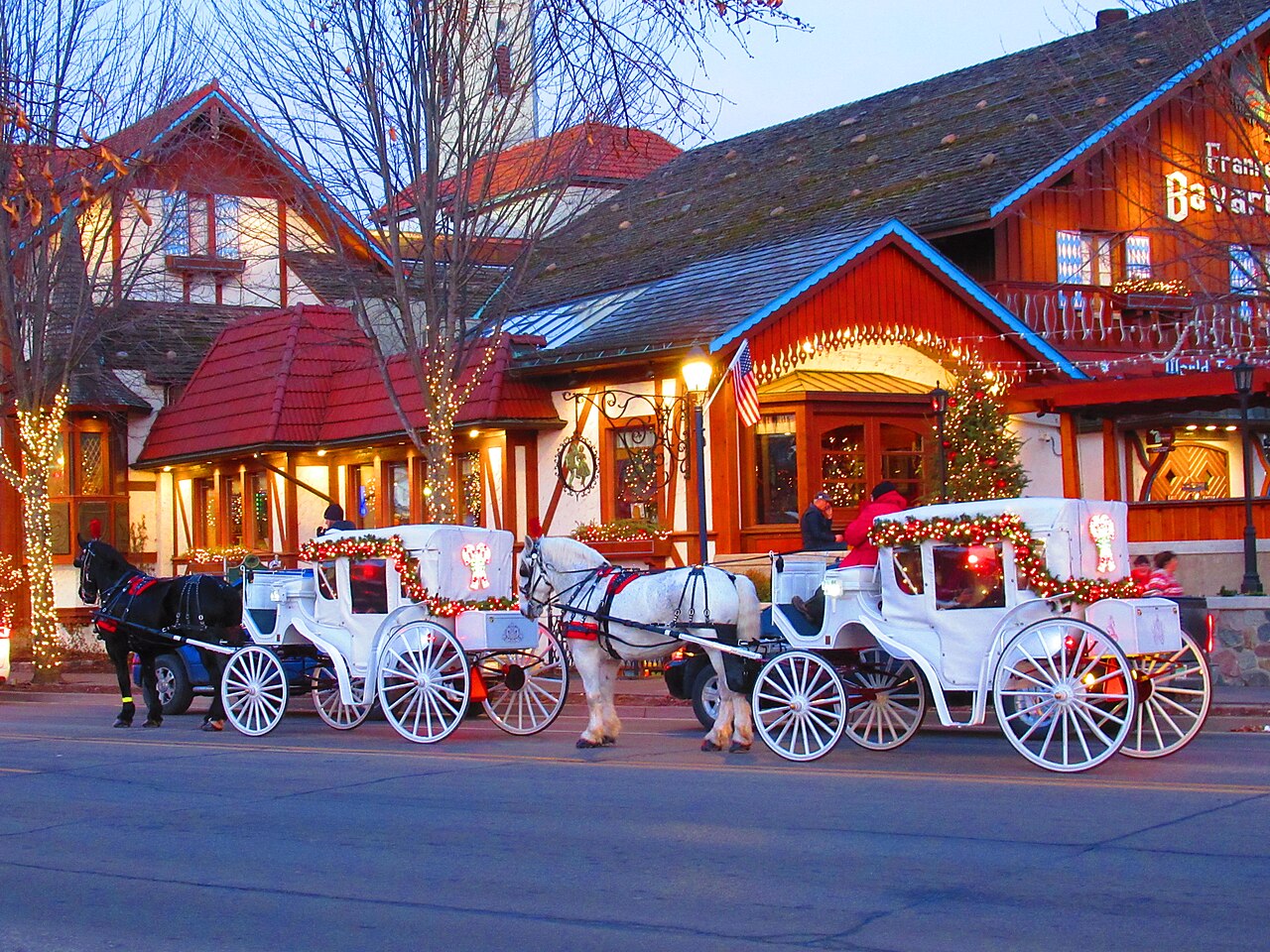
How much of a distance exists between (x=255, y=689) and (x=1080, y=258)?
64.1 ft

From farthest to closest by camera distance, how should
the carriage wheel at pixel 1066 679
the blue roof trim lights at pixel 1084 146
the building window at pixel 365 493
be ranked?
the building window at pixel 365 493 < the blue roof trim lights at pixel 1084 146 < the carriage wheel at pixel 1066 679

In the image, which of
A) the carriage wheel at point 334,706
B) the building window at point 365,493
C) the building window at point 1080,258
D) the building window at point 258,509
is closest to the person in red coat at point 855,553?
the carriage wheel at point 334,706

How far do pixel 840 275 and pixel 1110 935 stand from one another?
1722 centimetres

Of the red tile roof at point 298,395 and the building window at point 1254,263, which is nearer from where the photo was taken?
the building window at point 1254,263

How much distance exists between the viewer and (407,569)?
1567 centimetres

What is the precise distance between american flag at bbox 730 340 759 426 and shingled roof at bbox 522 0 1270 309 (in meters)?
3.27

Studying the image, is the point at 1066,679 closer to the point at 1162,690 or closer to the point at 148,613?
the point at 1162,690

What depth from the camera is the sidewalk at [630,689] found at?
54.5ft

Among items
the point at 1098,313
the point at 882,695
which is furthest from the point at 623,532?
the point at 1098,313

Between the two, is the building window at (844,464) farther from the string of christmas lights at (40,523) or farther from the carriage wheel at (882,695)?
the string of christmas lights at (40,523)

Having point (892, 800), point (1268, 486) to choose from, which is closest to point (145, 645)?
point (892, 800)

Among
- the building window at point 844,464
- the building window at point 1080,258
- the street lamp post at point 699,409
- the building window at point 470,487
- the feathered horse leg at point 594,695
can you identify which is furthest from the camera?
the building window at point 1080,258

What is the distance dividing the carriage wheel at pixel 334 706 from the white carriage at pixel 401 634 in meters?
0.02

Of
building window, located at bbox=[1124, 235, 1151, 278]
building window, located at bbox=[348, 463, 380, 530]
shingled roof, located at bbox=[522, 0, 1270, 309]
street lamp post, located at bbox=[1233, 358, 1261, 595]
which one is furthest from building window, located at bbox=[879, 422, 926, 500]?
building window, located at bbox=[348, 463, 380, 530]
